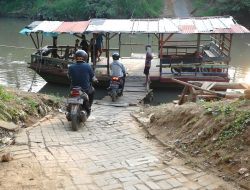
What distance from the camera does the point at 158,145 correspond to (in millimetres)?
5746

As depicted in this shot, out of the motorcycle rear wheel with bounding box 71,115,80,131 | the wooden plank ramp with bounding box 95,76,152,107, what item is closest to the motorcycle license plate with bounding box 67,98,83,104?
the motorcycle rear wheel with bounding box 71,115,80,131

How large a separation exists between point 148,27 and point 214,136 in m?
9.83

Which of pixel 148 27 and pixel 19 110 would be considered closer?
pixel 19 110

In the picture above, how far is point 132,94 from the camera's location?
12031 millimetres

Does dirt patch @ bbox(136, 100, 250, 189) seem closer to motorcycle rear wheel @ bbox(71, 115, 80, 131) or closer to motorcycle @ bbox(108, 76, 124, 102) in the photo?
motorcycle rear wheel @ bbox(71, 115, 80, 131)

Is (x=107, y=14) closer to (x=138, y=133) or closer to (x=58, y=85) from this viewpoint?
(x=58, y=85)

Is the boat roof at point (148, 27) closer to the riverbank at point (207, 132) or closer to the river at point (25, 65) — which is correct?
the river at point (25, 65)

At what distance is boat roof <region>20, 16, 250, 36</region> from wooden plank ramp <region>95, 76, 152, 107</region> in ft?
5.65

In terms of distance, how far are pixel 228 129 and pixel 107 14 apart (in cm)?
3395

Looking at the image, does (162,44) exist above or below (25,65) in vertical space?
above

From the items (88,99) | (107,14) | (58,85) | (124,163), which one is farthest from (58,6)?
(124,163)

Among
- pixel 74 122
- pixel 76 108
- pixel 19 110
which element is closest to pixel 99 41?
pixel 19 110

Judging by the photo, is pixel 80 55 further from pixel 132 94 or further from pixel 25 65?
pixel 25 65

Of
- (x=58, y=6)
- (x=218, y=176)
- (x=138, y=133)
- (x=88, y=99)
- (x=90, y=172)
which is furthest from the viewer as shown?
(x=58, y=6)
